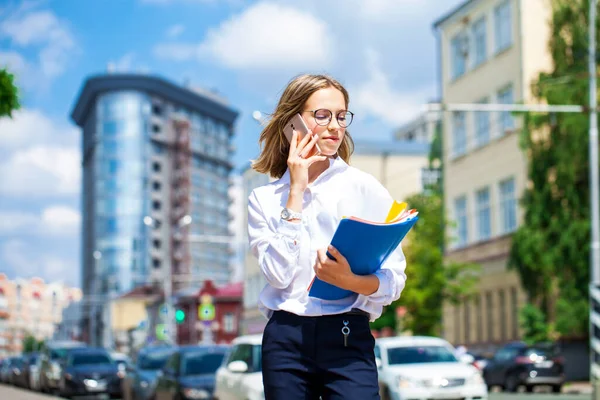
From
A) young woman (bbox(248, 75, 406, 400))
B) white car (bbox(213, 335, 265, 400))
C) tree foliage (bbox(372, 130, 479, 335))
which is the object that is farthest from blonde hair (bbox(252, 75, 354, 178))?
tree foliage (bbox(372, 130, 479, 335))

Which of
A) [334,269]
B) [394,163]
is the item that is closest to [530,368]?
[334,269]

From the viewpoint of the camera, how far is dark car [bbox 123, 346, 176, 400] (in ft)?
88.7

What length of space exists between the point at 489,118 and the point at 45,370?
25058mm

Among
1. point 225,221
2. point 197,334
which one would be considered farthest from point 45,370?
point 225,221

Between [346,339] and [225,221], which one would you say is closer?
[346,339]

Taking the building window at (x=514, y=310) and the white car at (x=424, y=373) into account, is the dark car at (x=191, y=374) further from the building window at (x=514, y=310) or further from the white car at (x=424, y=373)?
the building window at (x=514, y=310)

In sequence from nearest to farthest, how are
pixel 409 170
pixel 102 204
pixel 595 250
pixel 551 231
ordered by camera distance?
pixel 595 250
pixel 551 231
pixel 409 170
pixel 102 204

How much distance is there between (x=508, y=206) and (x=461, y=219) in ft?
20.7

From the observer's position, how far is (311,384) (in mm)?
4535

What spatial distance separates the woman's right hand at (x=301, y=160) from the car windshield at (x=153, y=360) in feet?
80.9

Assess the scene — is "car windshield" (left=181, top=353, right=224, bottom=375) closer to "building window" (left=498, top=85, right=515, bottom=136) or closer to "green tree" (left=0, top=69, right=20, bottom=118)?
"green tree" (left=0, top=69, right=20, bottom=118)

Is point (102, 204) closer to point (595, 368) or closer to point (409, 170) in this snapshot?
point (409, 170)

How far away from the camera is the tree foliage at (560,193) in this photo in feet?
141

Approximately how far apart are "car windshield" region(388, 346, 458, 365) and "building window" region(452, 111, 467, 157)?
122ft
